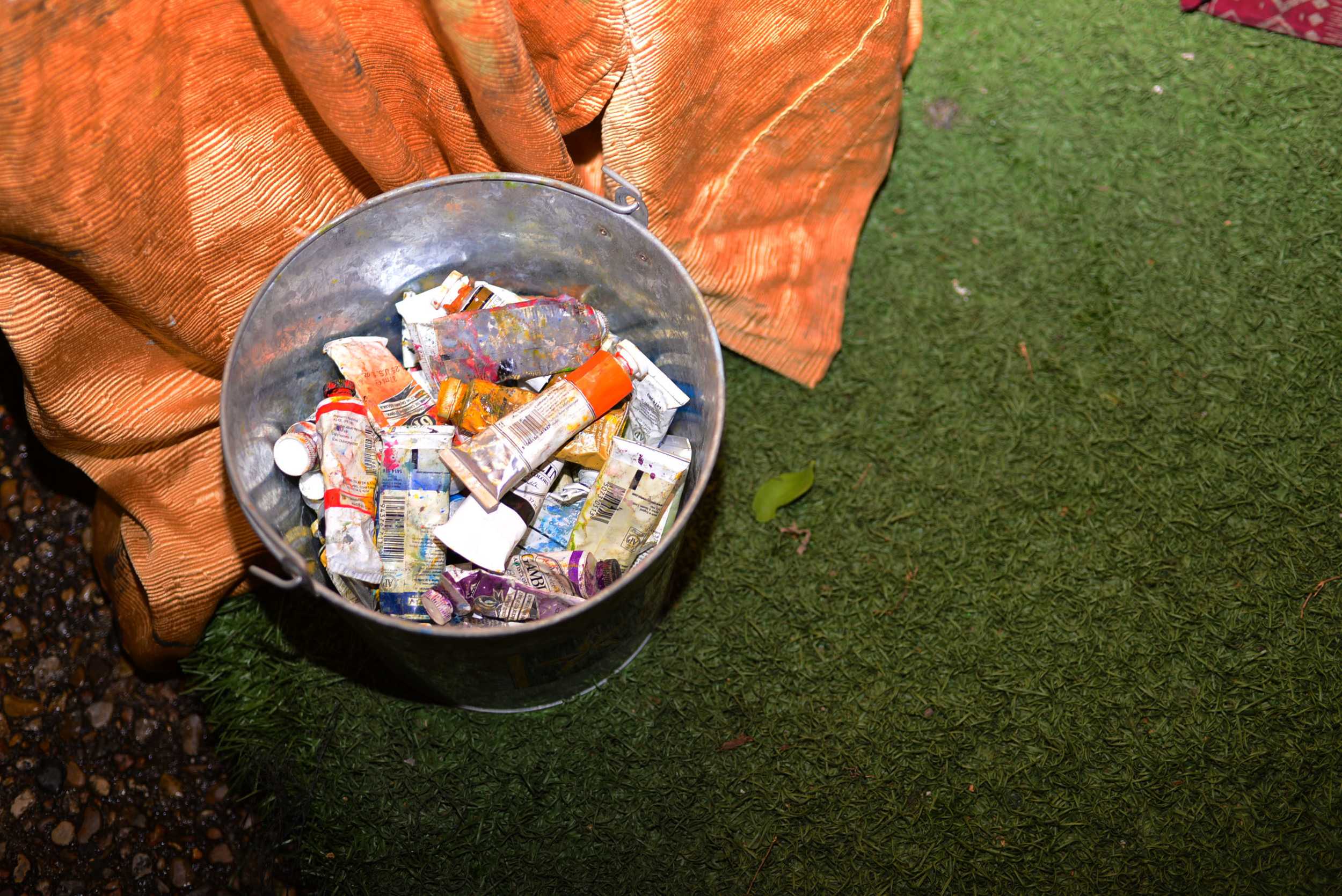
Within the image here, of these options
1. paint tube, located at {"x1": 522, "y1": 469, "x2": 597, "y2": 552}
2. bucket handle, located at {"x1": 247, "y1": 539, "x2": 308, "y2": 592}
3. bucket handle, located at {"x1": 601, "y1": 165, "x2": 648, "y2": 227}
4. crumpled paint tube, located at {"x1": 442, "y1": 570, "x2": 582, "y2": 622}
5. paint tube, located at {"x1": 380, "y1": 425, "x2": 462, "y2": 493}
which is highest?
bucket handle, located at {"x1": 601, "y1": 165, "x2": 648, "y2": 227}

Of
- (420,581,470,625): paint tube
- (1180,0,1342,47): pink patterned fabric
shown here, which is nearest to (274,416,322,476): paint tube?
(420,581,470,625): paint tube

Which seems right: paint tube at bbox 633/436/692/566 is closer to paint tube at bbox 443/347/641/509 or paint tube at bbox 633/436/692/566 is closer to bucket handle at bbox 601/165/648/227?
paint tube at bbox 443/347/641/509

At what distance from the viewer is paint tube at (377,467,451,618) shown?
115cm

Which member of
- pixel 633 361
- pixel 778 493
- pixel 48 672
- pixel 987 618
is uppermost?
pixel 633 361

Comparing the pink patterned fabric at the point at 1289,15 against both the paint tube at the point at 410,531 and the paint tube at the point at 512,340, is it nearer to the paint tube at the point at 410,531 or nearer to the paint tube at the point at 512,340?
the paint tube at the point at 512,340

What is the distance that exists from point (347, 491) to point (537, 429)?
242mm

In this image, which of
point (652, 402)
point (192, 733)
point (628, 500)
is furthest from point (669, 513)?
point (192, 733)

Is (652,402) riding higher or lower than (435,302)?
lower

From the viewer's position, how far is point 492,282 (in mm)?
1323

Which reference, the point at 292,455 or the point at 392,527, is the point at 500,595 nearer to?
the point at 392,527

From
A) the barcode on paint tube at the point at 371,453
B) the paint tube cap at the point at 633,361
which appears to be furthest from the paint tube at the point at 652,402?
the barcode on paint tube at the point at 371,453

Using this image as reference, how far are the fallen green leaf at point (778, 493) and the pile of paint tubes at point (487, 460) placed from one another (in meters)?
0.28

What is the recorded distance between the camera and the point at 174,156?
105 centimetres

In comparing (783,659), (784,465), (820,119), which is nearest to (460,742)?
(783,659)
